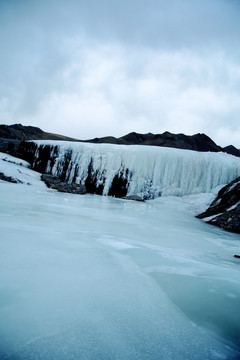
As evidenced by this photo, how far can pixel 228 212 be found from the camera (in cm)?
418

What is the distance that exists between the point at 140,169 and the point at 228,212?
506 centimetres

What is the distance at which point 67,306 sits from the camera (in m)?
0.76

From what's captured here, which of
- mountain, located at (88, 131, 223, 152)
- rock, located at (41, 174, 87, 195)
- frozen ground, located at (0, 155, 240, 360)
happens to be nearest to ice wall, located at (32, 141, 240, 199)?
rock, located at (41, 174, 87, 195)

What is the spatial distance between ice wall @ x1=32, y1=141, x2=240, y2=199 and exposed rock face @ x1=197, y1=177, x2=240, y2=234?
10.8 feet

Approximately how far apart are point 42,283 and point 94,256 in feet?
1.45

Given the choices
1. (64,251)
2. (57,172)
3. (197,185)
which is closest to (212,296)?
(64,251)

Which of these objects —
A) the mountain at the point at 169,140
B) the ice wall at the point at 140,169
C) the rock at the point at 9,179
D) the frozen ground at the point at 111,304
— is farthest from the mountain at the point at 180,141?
the frozen ground at the point at 111,304

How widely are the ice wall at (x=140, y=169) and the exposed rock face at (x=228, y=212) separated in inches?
130

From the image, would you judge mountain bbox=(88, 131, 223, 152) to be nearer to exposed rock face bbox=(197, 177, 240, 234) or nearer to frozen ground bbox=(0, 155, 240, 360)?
exposed rock face bbox=(197, 177, 240, 234)

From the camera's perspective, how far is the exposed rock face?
373cm

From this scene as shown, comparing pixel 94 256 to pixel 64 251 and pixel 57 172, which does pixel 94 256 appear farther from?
pixel 57 172

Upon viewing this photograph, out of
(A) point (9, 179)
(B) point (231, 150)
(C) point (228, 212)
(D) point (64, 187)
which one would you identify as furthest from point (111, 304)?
(B) point (231, 150)

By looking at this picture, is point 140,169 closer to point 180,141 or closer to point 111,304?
point 111,304

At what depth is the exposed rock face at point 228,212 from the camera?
147 inches
